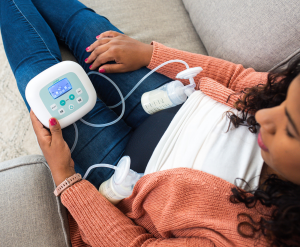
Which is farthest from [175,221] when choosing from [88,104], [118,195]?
[88,104]

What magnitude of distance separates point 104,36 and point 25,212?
0.64 m

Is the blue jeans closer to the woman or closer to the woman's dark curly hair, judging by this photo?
the woman

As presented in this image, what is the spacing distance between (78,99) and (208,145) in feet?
1.45

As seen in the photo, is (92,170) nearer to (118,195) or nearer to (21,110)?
(118,195)

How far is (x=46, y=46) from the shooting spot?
749 millimetres

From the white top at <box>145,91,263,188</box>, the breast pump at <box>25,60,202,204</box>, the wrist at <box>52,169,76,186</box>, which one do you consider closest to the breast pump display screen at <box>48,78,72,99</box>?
the breast pump at <box>25,60,202,204</box>

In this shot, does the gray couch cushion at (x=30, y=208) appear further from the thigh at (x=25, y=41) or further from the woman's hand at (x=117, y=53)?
the woman's hand at (x=117, y=53)

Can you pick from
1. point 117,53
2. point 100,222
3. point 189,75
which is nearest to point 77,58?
point 117,53

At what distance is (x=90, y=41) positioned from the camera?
2.58ft

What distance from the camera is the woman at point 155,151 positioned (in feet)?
1.36

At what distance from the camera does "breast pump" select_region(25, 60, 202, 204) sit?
602mm

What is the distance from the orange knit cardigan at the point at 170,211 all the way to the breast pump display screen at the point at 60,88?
0.29m

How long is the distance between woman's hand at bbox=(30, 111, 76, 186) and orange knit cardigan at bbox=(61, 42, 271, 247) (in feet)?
0.19

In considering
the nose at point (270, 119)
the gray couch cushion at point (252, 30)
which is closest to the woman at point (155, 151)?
the nose at point (270, 119)
